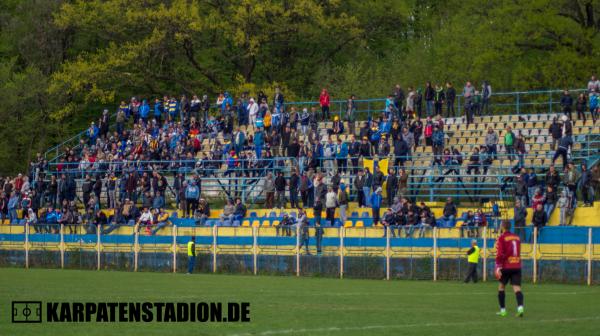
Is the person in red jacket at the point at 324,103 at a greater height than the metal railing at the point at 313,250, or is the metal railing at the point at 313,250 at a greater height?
the person in red jacket at the point at 324,103

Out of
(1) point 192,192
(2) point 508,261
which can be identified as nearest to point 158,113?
(1) point 192,192

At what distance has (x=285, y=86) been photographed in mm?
66438

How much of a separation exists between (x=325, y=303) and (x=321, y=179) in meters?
19.4

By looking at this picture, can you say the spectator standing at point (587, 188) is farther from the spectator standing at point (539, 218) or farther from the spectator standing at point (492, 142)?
the spectator standing at point (492, 142)

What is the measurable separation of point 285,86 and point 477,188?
26.7m

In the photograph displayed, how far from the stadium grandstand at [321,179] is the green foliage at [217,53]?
1072cm

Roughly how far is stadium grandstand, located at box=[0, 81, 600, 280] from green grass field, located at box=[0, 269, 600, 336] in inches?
166

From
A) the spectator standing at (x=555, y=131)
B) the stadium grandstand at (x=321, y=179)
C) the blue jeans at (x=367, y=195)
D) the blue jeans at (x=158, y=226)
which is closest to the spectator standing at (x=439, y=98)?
the stadium grandstand at (x=321, y=179)

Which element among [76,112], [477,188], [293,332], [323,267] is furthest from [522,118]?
[76,112]

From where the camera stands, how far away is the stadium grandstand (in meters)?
37.9

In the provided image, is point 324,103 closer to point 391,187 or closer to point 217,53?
point 391,187

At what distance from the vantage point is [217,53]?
231ft

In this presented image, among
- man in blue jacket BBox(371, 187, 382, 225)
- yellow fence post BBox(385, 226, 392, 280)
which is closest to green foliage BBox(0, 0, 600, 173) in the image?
man in blue jacket BBox(371, 187, 382, 225)

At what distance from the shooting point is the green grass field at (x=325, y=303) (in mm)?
18344
